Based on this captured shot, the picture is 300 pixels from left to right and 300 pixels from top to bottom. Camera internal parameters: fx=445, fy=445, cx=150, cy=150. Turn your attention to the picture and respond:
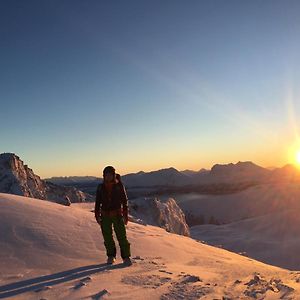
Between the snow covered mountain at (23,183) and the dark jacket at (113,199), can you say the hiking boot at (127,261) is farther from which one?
the snow covered mountain at (23,183)

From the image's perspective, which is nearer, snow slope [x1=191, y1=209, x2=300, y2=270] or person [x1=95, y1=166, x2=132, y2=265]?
person [x1=95, y1=166, x2=132, y2=265]

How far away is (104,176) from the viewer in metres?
6.24

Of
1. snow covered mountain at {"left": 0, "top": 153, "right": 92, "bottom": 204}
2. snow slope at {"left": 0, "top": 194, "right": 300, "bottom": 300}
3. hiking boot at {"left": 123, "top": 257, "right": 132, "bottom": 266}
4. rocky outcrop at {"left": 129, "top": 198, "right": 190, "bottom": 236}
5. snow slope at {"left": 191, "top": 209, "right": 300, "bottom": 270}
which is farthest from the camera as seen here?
snow slope at {"left": 191, "top": 209, "right": 300, "bottom": 270}

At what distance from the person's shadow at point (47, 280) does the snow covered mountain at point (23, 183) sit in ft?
31.3

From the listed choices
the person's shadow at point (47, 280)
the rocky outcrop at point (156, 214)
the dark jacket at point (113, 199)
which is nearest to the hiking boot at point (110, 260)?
the person's shadow at point (47, 280)

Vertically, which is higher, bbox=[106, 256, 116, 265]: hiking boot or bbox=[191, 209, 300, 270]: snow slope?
bbox=[106, 256, 116, 265]: hiking boot

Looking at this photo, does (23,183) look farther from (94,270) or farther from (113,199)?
(94,270)

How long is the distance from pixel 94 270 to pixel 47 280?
28.7 inches

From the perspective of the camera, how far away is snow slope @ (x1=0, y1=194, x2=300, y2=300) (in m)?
4.52

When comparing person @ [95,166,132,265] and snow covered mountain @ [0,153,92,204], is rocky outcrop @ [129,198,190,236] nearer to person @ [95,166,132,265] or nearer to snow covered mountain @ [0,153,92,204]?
snow covered mountain @ [0,153,92,204]

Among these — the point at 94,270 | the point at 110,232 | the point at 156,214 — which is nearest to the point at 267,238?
the point at 156,214

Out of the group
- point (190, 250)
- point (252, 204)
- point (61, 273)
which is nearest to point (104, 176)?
point (61, 273)

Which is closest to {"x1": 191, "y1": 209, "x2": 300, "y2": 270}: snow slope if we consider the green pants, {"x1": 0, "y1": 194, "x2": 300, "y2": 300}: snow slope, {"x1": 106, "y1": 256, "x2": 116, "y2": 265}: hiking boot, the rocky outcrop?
the rocky outcrop

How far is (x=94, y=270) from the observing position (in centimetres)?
554
